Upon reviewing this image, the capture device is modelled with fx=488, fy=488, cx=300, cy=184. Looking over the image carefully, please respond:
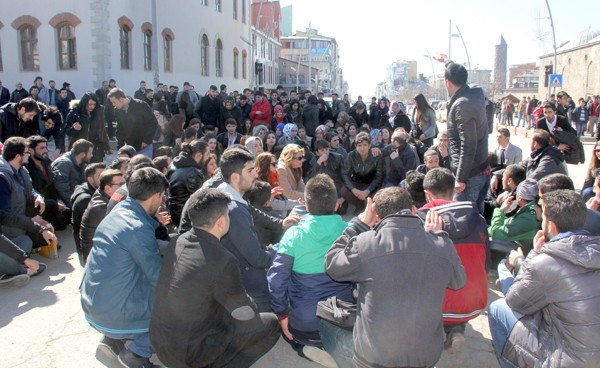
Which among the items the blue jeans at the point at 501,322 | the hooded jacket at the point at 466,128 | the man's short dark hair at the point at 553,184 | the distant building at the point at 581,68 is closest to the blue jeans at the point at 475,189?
the hooded jacket at the point at 466,128

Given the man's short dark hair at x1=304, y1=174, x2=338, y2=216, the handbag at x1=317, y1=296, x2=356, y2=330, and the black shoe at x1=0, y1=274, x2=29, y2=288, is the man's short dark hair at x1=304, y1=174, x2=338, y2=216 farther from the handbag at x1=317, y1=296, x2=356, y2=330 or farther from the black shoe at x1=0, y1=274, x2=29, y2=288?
the black shoe at x1=0, y1=274, x2=29, y2=288

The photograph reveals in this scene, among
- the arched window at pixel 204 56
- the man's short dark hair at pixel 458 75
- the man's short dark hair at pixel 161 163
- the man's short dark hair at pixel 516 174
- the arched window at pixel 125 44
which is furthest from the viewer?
the arched window at pixel 204 56

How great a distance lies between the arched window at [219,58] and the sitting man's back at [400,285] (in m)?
27.6

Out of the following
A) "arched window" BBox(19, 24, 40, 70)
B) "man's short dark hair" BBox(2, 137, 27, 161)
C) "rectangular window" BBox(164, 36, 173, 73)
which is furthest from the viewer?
"rectangular window" BBox(164, 36, 173, 73)

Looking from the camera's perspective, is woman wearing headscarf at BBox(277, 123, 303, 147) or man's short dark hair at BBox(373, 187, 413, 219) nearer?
man's short dark hair at BBox(373, 187, 413, 219)

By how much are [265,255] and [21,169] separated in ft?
12.6

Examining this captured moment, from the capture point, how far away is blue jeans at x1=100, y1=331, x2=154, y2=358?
3480mm

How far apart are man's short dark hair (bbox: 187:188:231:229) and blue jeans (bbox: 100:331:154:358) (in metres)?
1.01

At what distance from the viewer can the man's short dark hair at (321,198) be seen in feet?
11.4

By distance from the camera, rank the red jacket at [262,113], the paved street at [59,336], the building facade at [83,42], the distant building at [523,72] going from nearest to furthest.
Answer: the paved street at [59,336] < the red jacket at [262,113] < the building facade at [83,42] < the distant building at [523,72]

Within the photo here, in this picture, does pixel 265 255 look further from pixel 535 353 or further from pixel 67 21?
pixel 67 21

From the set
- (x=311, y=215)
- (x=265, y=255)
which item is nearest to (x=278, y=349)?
(x=265, y=255)

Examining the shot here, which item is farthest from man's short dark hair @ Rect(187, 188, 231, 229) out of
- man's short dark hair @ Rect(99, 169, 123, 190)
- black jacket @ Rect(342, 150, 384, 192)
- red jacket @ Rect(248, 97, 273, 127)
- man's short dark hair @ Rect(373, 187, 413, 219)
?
red jacket @ Rect(248, 97, 273, 127)

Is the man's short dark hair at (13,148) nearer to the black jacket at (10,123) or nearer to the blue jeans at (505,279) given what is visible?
the black jacket at (10,123)
